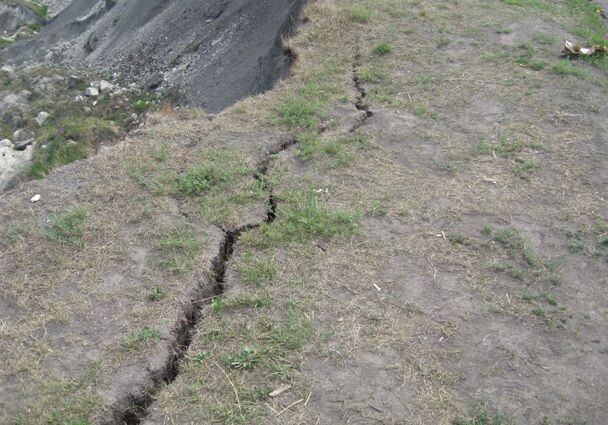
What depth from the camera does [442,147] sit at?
613 centimetres

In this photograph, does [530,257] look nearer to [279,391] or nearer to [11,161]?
[279,391]

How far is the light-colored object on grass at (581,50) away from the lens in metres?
7.98

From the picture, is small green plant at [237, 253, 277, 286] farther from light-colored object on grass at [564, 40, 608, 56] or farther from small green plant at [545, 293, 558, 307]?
light-colored object on grass at [564, 40, 608, 56]

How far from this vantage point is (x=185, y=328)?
4.22 metres

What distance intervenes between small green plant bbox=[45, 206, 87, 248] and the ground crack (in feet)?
3.96

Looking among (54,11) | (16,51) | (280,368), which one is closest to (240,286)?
(280,368)

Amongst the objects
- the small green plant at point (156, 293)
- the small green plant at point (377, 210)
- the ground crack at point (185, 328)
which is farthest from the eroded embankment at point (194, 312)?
the small green plant at point (377, 210)

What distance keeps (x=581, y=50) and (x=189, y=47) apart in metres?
Answer: 8.76

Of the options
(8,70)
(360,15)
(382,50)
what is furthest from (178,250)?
(8,70)

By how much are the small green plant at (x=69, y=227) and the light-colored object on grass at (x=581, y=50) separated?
6622mm

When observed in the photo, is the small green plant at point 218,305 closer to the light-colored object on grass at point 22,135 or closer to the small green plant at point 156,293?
the small green plant at point 156,293

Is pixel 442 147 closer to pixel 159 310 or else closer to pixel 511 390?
pixel 511 390

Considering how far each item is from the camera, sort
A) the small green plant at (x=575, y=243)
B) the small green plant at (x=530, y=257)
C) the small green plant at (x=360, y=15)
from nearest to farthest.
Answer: the small green plant at (x=530, y=257), the small green plant at (x=575, y=243), the small green plant at (x=360, y=15)

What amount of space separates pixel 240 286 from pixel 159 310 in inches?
24.4
